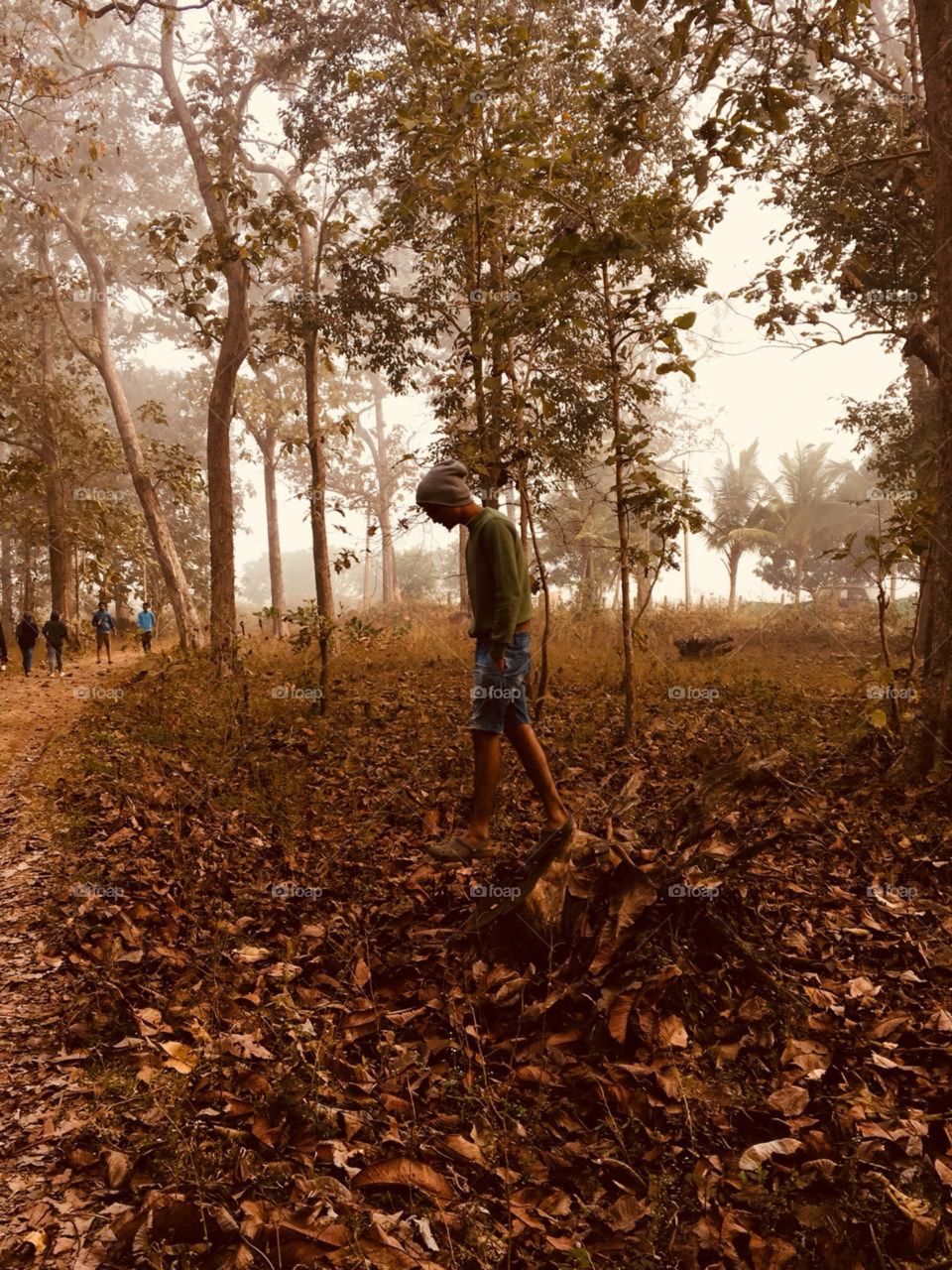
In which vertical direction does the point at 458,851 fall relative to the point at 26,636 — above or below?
below

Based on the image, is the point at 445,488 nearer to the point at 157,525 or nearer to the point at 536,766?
the point at 536,766

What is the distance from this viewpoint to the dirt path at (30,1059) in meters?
2.31

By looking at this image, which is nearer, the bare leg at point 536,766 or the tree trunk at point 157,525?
the bare leg at point 536,766

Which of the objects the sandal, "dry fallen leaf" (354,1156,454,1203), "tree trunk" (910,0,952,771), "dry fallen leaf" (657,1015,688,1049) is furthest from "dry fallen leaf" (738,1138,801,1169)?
"tree trunk" (910,0,952,771)

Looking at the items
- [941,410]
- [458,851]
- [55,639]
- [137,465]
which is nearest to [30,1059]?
[458,851]

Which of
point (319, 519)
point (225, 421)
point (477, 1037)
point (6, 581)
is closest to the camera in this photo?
point (477, 1037)

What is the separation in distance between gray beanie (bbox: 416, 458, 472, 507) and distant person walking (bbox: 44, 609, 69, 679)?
41.3ft

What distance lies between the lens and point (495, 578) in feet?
14.9

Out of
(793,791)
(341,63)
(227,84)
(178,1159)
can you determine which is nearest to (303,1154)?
(178,1159)

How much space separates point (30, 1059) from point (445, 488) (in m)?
3.35

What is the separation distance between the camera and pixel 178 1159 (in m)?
2.55

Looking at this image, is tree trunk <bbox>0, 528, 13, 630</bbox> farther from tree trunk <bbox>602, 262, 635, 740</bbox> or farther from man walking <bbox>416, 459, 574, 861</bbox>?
man walking <bbox>416, 459, 574, 861</bbox>

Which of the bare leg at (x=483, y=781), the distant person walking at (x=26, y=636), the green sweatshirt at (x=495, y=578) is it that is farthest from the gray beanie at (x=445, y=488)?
the distant person walking at (x=26, y=636)

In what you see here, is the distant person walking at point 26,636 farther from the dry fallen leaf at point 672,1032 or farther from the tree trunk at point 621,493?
the dry fallen leaf at point 672,1032
